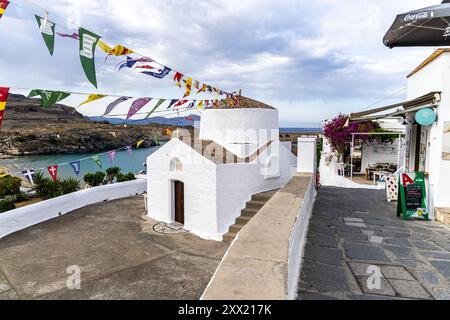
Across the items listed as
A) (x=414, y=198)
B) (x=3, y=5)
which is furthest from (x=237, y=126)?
(x=3, y=5)

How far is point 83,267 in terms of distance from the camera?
7.01m

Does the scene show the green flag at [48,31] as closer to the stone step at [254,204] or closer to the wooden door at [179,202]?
the wooden door at [179,202]

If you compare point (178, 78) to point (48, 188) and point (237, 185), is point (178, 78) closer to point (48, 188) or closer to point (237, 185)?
point (237, 185)

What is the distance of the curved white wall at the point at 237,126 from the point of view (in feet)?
37.0

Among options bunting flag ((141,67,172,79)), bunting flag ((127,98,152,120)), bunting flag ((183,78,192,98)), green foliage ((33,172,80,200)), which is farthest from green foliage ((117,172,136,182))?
bunting flag ((141,67,172,79))

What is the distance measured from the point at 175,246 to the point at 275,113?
22.3 feet

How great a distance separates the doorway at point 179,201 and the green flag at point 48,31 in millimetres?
5997

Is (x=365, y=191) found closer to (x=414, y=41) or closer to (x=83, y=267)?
(x=414, y=41)

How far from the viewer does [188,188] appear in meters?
9.82

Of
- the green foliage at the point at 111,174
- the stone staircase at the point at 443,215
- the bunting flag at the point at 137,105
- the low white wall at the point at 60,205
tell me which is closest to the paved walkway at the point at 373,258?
the stone staircase at the point at 443,215

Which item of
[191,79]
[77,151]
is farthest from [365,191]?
[77,151]

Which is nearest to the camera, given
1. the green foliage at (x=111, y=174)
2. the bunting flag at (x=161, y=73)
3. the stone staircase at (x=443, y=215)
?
the stone staircase at (x=443, y=215)

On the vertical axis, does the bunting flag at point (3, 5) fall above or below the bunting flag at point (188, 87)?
above
